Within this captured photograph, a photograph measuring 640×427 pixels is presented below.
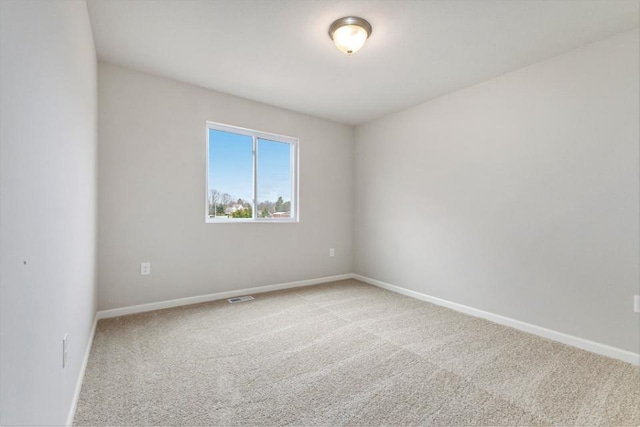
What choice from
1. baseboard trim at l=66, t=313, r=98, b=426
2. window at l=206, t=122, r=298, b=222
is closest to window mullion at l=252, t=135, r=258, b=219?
window at l=206, t=122, r=298, b=222

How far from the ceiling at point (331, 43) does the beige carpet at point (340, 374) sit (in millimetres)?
2360

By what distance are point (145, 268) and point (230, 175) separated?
1.35m

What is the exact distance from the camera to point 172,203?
2986 millimetres

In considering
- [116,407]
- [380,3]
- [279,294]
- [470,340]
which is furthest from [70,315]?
[470,340]

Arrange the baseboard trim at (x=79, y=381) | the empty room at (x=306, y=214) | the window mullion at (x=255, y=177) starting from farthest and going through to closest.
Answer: the window mullion at (x=255, y=177) → the baseboard trim at (x=79, y=381) → the empty room at (x=306, y=214)

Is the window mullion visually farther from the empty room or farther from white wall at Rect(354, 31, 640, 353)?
white wall at Rect(354, 31, 640, 353)

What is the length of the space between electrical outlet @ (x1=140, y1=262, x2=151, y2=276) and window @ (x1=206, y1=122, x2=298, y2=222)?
75 centimetres

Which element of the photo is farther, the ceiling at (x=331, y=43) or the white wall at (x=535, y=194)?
the white wall at (x=535, y=194)

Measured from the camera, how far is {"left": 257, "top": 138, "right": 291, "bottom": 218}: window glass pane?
145 inches

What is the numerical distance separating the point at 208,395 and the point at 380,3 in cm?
260

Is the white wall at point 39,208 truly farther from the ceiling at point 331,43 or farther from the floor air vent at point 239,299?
the floor air vent at point 239,299

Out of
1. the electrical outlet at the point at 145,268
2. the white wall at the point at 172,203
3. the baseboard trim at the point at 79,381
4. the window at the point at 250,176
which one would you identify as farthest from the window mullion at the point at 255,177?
the baseboard trim at the point at 79,381

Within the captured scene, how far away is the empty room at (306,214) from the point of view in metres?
1.25

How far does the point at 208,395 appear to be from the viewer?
1.59m
